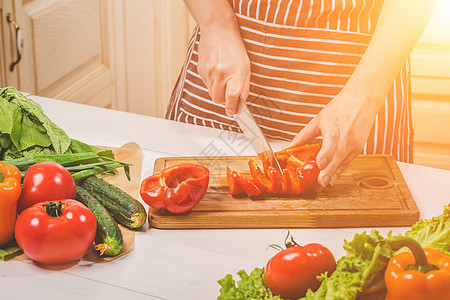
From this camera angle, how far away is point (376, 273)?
0.89 meters

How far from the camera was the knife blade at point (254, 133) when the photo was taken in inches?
57.4

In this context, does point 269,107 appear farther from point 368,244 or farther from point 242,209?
point 368,244

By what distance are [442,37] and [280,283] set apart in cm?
242

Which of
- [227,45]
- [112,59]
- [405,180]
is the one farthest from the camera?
[112,59]

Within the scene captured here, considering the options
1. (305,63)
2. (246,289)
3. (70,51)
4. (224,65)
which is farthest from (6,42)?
(246,289)

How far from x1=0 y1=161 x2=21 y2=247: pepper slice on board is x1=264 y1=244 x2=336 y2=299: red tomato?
1.69 feet

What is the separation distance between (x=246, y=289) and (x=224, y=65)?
2.54 feet

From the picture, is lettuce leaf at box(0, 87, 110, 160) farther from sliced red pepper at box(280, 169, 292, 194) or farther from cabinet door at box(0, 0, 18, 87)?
cabinet door at box(0, 0, 18, 87)

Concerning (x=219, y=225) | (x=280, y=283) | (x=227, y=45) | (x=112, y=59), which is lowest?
(x=112, y=59)

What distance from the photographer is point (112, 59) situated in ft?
11.1

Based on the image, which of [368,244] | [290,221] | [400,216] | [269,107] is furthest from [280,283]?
[269,107]

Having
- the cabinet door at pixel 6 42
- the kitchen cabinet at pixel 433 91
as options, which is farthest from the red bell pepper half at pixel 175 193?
the kitchen cabinet at pixel 433 91

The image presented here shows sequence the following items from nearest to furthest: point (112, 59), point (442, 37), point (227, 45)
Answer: point (227, 45) < point (442, 37) < point (112, 59)

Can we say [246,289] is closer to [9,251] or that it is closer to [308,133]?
[9,251]
